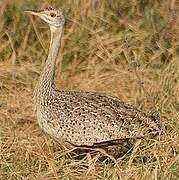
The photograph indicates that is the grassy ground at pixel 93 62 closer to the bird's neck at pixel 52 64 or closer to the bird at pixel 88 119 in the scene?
the bird at pixel 88 119

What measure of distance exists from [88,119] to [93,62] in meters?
1.82

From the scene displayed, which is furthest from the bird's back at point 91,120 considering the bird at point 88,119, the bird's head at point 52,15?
the bird's head at point 52,15

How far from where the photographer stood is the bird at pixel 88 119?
493 cm

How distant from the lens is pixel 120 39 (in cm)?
686

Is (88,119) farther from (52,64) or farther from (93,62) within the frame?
(93,62)

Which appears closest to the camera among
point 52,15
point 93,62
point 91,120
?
point 91,120

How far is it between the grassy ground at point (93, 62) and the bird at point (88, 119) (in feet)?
0.66

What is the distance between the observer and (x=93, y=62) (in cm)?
676

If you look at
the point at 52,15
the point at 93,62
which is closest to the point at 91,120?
the point at 52,15

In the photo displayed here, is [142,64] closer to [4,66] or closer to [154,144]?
[4,66]

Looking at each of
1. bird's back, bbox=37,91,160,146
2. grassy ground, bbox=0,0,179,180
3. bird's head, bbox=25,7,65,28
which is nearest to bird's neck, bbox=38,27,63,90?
bird's head, bbox=25,7,65,28

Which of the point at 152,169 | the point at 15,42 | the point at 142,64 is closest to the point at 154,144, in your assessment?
the point at 152,169

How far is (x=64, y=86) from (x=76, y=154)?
144cm

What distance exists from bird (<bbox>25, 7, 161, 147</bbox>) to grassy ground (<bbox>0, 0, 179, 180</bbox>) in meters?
0.20
